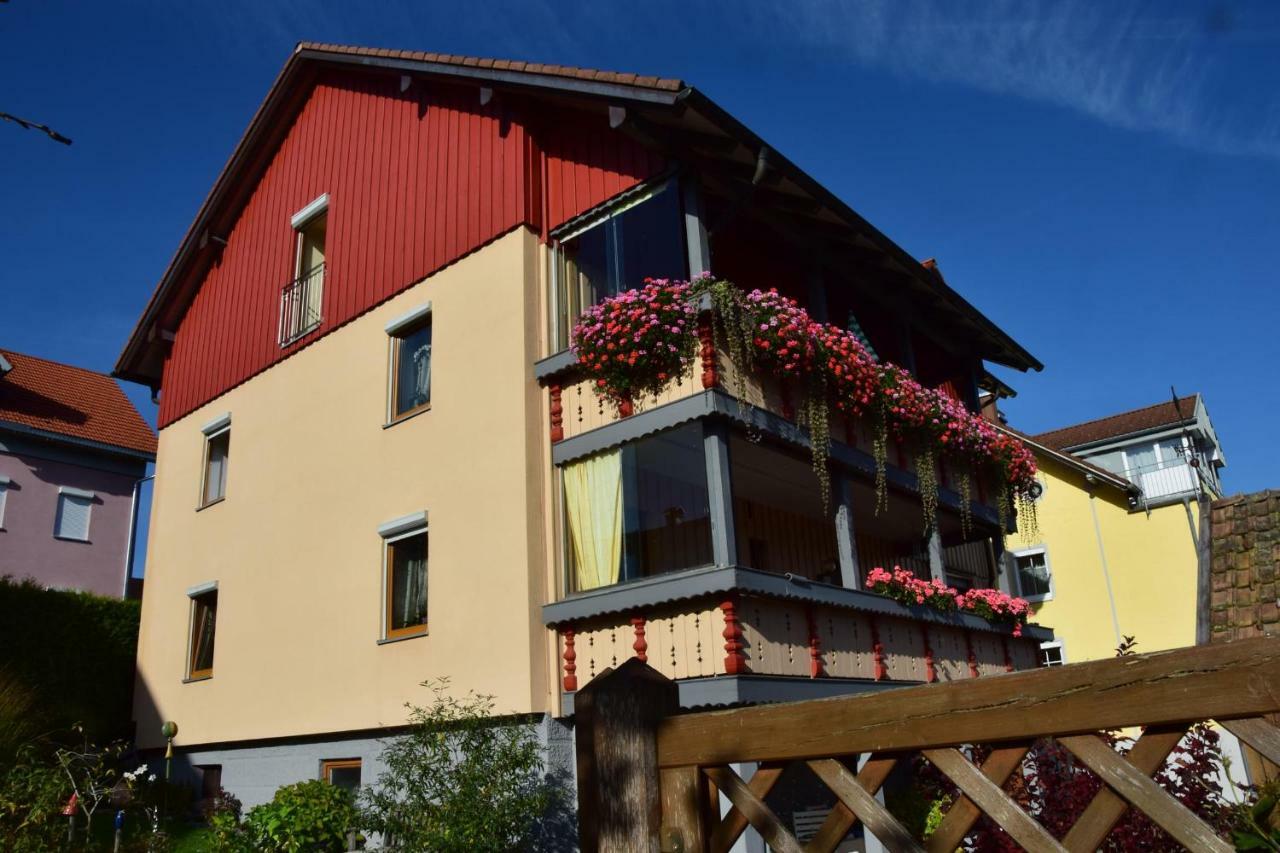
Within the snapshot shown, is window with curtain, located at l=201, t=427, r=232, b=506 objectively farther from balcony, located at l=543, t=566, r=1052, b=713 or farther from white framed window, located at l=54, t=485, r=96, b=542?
white framed window, located at l=54, t=485, r=96, b=542

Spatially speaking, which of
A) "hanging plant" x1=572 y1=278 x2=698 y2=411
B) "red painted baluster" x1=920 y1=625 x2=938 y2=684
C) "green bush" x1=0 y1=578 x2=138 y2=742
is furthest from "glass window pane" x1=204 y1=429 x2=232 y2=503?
"red painted baluster" x1=920 y1=625 x2=938 y2=684

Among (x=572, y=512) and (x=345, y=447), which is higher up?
(x=345, y=447)

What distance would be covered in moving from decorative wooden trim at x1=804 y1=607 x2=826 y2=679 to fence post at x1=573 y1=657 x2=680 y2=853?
327 inches

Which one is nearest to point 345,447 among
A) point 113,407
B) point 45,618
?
A: point 45,618

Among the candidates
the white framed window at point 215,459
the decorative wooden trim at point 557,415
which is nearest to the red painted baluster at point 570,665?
the decorative wooden trim at point 557,415

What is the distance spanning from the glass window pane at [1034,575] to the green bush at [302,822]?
1000 inches

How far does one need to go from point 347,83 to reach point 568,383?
25.5 feet

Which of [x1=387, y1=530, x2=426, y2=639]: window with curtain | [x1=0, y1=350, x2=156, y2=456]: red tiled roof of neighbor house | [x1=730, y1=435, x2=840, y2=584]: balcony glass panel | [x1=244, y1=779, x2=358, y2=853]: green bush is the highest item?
[x1=0, y1=350, x2=156, y2=456]: red tiled roof of neighbor house

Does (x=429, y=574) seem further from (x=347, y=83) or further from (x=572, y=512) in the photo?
(x=347, y=83)

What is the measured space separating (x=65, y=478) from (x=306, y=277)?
46.0ft

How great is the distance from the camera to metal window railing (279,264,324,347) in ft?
52.7

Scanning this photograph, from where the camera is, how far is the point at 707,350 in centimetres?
1057

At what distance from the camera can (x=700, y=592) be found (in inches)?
384

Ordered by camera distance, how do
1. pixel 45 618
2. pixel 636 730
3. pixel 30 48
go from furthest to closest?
1. pixel 45 618
2. pixel 30 48
3. pixel 636 730
